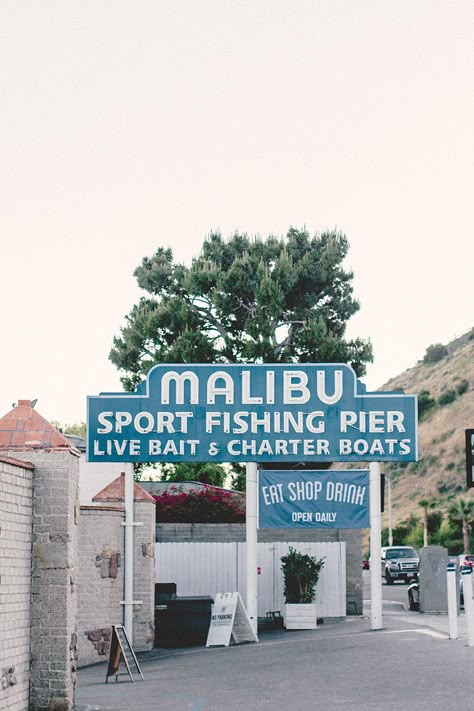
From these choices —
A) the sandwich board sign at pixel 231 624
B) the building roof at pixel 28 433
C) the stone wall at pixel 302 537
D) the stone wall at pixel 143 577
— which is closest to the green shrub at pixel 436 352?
the stone wall at pixel 302 537

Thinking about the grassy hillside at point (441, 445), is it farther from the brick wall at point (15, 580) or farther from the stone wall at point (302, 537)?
the brick wall at point (15, 580)

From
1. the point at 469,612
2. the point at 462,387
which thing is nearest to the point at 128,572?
the point at 469,612

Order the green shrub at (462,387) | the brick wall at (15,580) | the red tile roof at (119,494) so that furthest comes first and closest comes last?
the green shrub at (462,387), the red tile roof at (119,494), the brick wall at (15,580)

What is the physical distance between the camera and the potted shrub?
28.8 m

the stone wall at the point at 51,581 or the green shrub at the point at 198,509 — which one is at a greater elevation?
the green shrub at the point at 198,509

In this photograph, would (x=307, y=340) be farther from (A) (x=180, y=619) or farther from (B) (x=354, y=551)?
(A) (x=180, y=619)

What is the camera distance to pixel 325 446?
2595 centimetres

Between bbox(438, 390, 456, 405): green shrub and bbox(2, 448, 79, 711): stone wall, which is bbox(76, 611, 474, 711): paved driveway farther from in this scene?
bbox(438, 390, 456, 405): green shrub

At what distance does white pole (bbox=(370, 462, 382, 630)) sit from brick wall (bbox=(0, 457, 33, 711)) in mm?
13220

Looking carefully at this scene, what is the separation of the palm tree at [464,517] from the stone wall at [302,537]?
4458 cm

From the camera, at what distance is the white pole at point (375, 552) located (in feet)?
85.3

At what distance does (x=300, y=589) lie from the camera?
2933 centimetres

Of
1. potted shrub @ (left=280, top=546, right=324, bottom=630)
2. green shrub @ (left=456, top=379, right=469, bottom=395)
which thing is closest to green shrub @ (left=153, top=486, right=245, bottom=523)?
potted shrub @ (left=280, top=546, right=324, bottom=630)

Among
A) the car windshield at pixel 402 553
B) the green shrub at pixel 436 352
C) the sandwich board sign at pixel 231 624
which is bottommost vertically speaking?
the sandwich board sign at pixel 231 624
